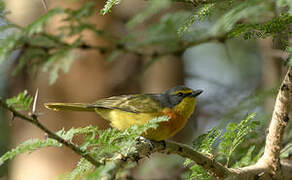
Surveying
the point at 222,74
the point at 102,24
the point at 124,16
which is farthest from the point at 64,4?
the point at 222,74

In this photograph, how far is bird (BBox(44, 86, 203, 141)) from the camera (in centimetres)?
414

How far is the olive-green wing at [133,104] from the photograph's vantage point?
4246 millimetres

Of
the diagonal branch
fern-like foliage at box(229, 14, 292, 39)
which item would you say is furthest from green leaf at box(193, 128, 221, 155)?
fern-like foliage at box(229, 14, 292, 39)

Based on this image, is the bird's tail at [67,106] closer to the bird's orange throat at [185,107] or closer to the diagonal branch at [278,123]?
the bird's orange throat at [185,107]

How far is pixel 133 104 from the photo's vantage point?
435 centimetres

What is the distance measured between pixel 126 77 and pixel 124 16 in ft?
4.10

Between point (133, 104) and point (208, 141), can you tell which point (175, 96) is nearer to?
point (133, 104)

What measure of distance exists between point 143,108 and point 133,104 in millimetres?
171

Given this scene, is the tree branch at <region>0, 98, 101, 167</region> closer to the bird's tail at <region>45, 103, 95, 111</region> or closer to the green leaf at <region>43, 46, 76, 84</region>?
the bird's tail at <region>45, 103, 95, 111</region>

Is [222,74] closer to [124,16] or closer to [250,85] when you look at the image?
[250,85]

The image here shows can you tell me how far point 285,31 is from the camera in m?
2.23

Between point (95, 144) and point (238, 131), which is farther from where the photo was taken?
point (238, 131)

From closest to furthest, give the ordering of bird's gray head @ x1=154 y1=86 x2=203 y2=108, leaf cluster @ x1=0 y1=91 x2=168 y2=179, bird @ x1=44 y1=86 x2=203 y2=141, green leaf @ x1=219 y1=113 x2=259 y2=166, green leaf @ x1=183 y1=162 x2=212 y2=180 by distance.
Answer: leaf cluster @ x1=0 y1=91 x2=168 y2=179 < green leaf @ x1=219 y1=113 x2=259 y2=166 < green leaf @ x1=183 y1=162 x2=212 y2=180 < bird @ x1=44 y1=86 x2=203 y2=141 < bird's gray head @ x1=154 y1=86 x2=203 y2=108

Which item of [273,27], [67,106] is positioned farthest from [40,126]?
[67,106]
